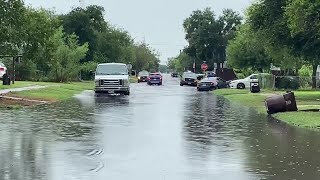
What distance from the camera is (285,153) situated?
13.8 metres

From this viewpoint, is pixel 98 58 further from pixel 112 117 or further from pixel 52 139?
pixel 52 139

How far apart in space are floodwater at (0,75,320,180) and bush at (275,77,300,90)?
3356cm

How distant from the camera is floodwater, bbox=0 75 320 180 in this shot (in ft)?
36.2

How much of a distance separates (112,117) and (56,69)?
4651 centimetres

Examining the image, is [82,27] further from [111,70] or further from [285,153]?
[285,153]

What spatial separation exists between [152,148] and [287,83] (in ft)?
142

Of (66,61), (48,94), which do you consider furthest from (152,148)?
(66,61)

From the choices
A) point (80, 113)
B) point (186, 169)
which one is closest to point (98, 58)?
point (80, 113)

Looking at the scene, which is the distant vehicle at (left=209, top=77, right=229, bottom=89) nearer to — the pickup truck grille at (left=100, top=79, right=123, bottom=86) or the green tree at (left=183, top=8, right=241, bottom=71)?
the pickup truck grille at (left=100, top=79, right=123, bottom=86)

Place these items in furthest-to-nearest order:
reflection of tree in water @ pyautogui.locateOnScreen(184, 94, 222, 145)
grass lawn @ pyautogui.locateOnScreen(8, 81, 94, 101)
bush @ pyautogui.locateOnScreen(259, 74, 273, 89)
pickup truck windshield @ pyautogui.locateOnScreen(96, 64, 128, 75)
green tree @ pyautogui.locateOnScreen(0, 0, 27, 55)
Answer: bush @ pyautogui.locateOnScreen(259, 74, 273, 89)
pickup truck windshield @ pyautogui.locateOnScreen(96, 64, 128, 75)
grass lawn @ pyautogui.locateOnScreen(8, 81, 94, 101)
green tree @ pyautogui.locateOnScreen(0, 0, 27, 55)
reflection of tree in water @ pyautogui.locateOnScreen(184, 94, 222, 145)

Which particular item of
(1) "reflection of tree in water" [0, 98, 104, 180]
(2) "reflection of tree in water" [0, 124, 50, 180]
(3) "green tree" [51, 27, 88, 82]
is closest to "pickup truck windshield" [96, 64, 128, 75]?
(1) "reflection of tree in water" [0, 98, 104, 180]

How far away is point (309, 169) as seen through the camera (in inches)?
458

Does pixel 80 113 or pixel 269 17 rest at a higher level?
pixel 269 17

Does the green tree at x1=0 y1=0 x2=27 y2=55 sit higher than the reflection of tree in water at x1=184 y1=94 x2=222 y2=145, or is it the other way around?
the green tree at x1=0 y1=0 x2=27 y2=55
